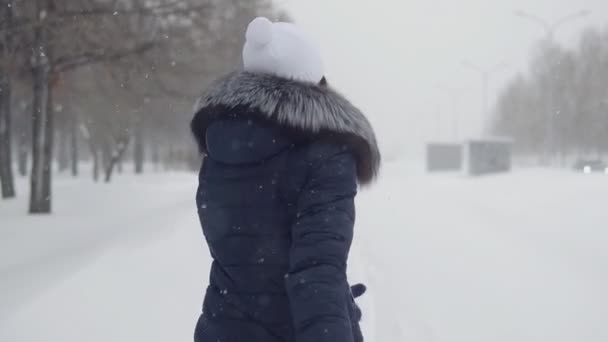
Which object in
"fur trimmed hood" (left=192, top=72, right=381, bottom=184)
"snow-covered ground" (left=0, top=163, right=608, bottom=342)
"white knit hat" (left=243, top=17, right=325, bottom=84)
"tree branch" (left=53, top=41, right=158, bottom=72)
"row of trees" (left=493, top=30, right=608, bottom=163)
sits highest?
"row of trees" (left=493, top=30, right=608, bottom=163)

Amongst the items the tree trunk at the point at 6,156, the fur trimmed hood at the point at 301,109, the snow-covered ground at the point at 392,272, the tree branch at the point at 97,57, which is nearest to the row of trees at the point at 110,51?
the tree branch at the point at 97,57

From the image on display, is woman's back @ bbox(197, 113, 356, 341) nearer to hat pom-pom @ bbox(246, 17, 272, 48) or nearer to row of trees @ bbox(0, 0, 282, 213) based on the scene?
hat pom-pom @ bbox(246, 17, 272, 48)

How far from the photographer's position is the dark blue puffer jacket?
1.64 metres

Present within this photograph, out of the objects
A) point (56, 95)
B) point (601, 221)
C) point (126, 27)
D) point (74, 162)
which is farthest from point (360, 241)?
point (74, 162)

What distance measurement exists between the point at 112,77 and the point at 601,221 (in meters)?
10.9

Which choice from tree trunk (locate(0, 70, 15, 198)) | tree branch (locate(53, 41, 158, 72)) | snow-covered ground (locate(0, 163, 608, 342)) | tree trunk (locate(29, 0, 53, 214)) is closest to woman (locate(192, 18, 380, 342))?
snow-covered ground (locate(0, 163, 608, 342))

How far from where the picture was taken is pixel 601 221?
10570mm

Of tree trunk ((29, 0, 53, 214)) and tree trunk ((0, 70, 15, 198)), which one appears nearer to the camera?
tree trunk ((29, 0, 53, 214))

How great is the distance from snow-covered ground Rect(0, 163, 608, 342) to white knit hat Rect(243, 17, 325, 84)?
397 cm

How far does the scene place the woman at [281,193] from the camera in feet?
5.37

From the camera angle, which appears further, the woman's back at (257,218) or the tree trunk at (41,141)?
the tree trunk at (41,141)

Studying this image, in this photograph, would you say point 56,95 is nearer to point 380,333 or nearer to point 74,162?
point 380,333

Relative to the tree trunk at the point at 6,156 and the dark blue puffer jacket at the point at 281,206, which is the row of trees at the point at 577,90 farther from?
the dark blue puffer jacket at the point at 281,206

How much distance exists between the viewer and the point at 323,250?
1631 millimetres
